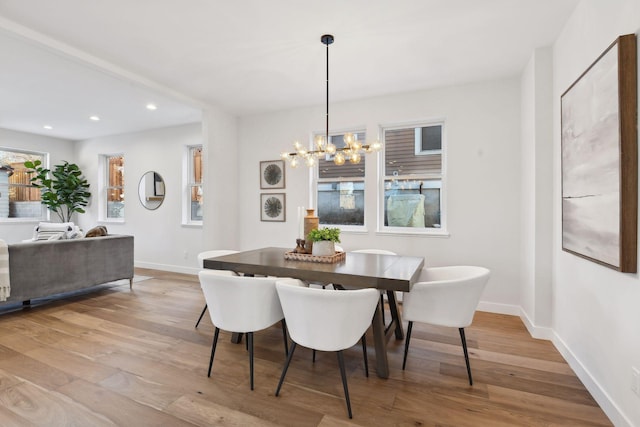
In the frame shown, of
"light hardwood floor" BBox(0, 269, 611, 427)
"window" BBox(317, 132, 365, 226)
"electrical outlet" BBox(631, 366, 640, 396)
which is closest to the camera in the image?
"electrical outlet" BBox(631, 366, 640, 396)

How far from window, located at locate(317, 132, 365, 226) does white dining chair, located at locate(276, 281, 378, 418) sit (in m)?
2.62

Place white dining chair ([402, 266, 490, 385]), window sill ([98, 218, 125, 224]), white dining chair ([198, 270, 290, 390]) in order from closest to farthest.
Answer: white dining chair ([198, 270, 290, 390]), white dining chair ([402, 266, 490, 385]), window sill ([98, 218, 125, 224])

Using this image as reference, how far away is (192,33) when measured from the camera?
2715 millimetres

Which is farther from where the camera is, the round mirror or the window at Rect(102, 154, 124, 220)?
the window at Rect(102, 154, 124, 220)

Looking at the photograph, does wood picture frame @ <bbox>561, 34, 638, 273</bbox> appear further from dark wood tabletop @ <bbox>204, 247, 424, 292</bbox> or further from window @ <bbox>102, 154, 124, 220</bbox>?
window @ <bbox>102, 154, 124, 220</bbox>

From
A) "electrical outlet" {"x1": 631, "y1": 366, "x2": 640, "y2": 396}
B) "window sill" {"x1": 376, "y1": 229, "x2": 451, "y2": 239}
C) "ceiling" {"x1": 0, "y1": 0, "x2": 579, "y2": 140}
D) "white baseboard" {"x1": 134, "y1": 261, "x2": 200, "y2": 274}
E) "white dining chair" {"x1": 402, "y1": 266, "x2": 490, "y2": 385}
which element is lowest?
"white baseboard" {"x1": 134, "y1": 261, "x2": 200, "y2": 274}

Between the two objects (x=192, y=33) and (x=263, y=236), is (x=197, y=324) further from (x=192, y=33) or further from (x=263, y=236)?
(x=192, y=33)

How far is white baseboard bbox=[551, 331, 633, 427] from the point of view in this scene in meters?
1.70

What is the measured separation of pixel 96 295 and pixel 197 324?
83.3 inches

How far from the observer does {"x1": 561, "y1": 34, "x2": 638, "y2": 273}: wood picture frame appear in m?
1.62

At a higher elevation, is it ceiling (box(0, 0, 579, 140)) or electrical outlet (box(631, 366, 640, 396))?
ceiling (box(0, 0, 579, 140))

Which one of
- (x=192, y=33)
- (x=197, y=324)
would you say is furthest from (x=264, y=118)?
(x=197, y=324)

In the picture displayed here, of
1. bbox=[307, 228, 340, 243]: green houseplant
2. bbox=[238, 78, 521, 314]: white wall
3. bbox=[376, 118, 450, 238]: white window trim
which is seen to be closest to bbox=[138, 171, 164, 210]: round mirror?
bbox=[238, 78, 521, 314]: white wall

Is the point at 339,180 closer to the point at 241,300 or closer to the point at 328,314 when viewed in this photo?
the point at 241,300
